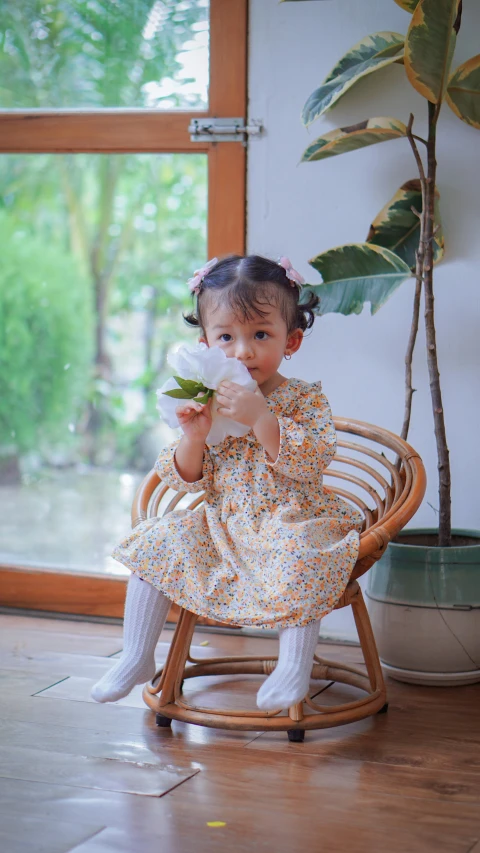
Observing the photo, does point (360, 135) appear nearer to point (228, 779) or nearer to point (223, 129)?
point (223, 129)

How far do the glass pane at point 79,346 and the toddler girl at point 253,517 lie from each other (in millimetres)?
898

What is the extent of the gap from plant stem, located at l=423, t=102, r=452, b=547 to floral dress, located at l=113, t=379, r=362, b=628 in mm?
324

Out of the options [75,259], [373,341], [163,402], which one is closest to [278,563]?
[163,402]

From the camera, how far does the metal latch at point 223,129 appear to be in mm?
2459

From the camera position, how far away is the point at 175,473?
188 cm

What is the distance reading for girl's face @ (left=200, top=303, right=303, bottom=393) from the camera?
184 centimetres

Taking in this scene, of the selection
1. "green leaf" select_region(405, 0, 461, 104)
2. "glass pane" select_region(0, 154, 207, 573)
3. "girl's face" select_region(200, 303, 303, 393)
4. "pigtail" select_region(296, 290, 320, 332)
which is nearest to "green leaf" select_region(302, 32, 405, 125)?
"green leaf" select_region(405, 0, 461, 104)

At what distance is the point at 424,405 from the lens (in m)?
2.39

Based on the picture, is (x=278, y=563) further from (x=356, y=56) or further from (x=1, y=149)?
(x=1, y=149)

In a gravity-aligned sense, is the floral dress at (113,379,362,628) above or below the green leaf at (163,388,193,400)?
below

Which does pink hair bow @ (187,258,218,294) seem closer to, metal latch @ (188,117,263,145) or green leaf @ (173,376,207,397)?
green leaf @ (173,376,207,397)

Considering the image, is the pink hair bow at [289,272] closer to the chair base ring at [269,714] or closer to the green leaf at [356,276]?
the green leaf at [356,276]

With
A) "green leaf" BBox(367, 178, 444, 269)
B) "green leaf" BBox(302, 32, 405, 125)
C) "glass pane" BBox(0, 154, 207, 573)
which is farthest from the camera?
"glass pane" BBox(0, 154, 207, 573)

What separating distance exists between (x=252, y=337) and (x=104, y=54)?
1270 millimetres
